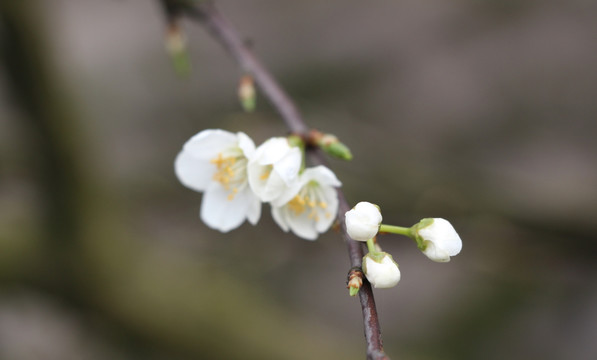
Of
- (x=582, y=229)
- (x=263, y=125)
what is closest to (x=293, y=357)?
(x=263, y=125)

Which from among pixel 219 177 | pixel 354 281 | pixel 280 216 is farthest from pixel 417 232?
pixel 219 177

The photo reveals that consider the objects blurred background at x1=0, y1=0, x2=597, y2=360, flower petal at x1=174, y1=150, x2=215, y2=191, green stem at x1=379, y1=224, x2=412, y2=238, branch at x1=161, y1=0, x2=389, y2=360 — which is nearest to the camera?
branch at x1=161, y1=0, x2=389, y2=360

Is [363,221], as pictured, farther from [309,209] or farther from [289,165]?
[309,209]

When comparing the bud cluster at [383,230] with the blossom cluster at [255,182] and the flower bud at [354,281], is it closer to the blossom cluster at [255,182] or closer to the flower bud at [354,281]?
the flower bud at [354,281]

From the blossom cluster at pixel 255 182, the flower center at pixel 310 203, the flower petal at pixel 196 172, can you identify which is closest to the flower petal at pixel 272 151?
the blossom cluster at pixel 255 182

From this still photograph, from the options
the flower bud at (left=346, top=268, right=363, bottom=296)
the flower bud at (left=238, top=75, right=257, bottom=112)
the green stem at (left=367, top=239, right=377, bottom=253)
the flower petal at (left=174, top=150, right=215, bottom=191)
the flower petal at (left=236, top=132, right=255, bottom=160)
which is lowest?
the flower bud at (left=346, top=268, right=363, bottom=296)

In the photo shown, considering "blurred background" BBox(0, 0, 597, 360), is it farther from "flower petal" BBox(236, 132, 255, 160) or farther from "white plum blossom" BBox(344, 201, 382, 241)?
"white plum blossom" BBox(344, 201, 382, 241)

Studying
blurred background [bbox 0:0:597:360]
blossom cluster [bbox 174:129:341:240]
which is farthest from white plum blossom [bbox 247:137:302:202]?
blurred background [bbox 0:0:597:360]

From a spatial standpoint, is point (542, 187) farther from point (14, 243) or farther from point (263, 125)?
point (14, 243)
